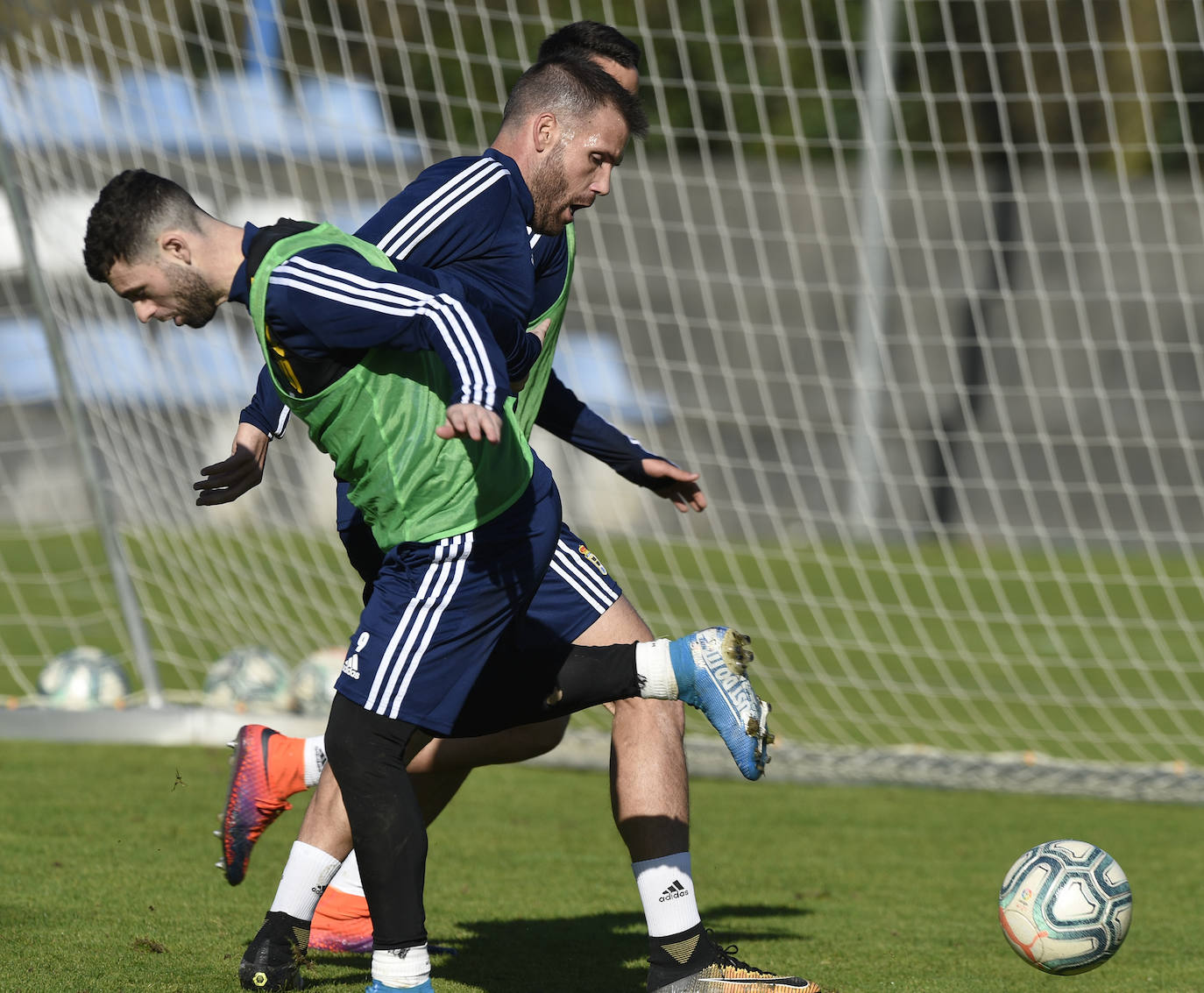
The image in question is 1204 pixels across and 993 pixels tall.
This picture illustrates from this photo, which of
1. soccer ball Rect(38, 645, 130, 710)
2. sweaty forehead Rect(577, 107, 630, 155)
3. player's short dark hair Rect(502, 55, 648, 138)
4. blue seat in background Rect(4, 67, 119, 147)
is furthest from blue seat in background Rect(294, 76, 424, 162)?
sweaty forehead Rect(577, 107, 630, 155)

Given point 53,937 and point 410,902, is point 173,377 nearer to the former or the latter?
point 53,937

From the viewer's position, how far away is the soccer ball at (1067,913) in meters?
3.39

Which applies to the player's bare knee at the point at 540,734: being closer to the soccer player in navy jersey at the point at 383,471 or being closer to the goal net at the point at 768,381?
the soccer player in navy jersey at the point at 383,471

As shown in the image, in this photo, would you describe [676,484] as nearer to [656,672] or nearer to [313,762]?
[656,672]

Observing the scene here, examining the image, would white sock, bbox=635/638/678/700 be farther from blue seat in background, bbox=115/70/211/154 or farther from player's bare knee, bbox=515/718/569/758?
blue seat in background, bbox=115/70/211/154

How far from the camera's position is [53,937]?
3.49 meters

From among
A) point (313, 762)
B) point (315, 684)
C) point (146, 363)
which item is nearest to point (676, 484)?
point (313, 762)

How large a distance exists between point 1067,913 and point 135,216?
242cm

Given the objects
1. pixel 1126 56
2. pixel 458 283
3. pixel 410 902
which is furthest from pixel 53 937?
pixel 1126 56

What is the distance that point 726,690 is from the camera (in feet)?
9.78

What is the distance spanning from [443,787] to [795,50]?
66.7 feet

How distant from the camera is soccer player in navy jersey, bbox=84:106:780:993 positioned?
265 centimetres

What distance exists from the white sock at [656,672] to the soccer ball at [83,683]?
4.52m

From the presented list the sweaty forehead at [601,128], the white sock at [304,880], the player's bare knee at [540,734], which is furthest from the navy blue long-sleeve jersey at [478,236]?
the white sock at [304,880]
